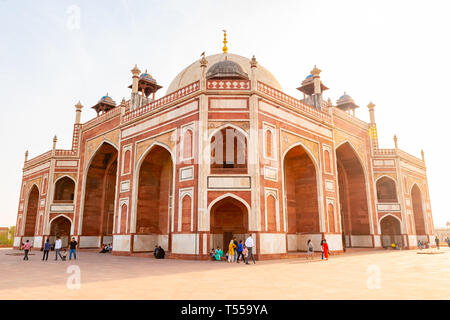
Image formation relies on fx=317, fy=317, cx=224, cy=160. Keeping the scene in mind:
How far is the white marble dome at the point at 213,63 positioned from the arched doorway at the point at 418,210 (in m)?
17.3

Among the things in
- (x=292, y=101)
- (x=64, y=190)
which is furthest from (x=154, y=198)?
(x=64, y=190)

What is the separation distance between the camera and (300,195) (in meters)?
19.9

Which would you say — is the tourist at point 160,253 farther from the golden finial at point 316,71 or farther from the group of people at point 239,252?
the golden finial at point 316,71

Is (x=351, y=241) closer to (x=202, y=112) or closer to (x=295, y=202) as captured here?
(x=295, y=202)

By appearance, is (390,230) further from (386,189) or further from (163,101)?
(163,101)

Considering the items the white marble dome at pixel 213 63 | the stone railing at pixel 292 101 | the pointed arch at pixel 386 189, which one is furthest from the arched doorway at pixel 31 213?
the pointed arch at pixel 386 189

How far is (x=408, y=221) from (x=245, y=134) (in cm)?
1841

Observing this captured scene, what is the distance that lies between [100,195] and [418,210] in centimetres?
2904

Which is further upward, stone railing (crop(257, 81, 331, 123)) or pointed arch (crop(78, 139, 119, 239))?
stone railing (crop(257, 81, 331, 123))

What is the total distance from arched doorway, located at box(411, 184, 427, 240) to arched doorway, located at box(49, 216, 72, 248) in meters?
31.4

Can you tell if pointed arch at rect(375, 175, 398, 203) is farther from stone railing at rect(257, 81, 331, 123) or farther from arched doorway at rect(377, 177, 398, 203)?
stone railing at rect(257, 81, 331, 123)

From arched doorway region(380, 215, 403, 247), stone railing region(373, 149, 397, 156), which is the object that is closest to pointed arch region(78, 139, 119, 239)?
stone railing region(373, 149, 397, 156)

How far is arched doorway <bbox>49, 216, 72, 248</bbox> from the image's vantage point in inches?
1030
